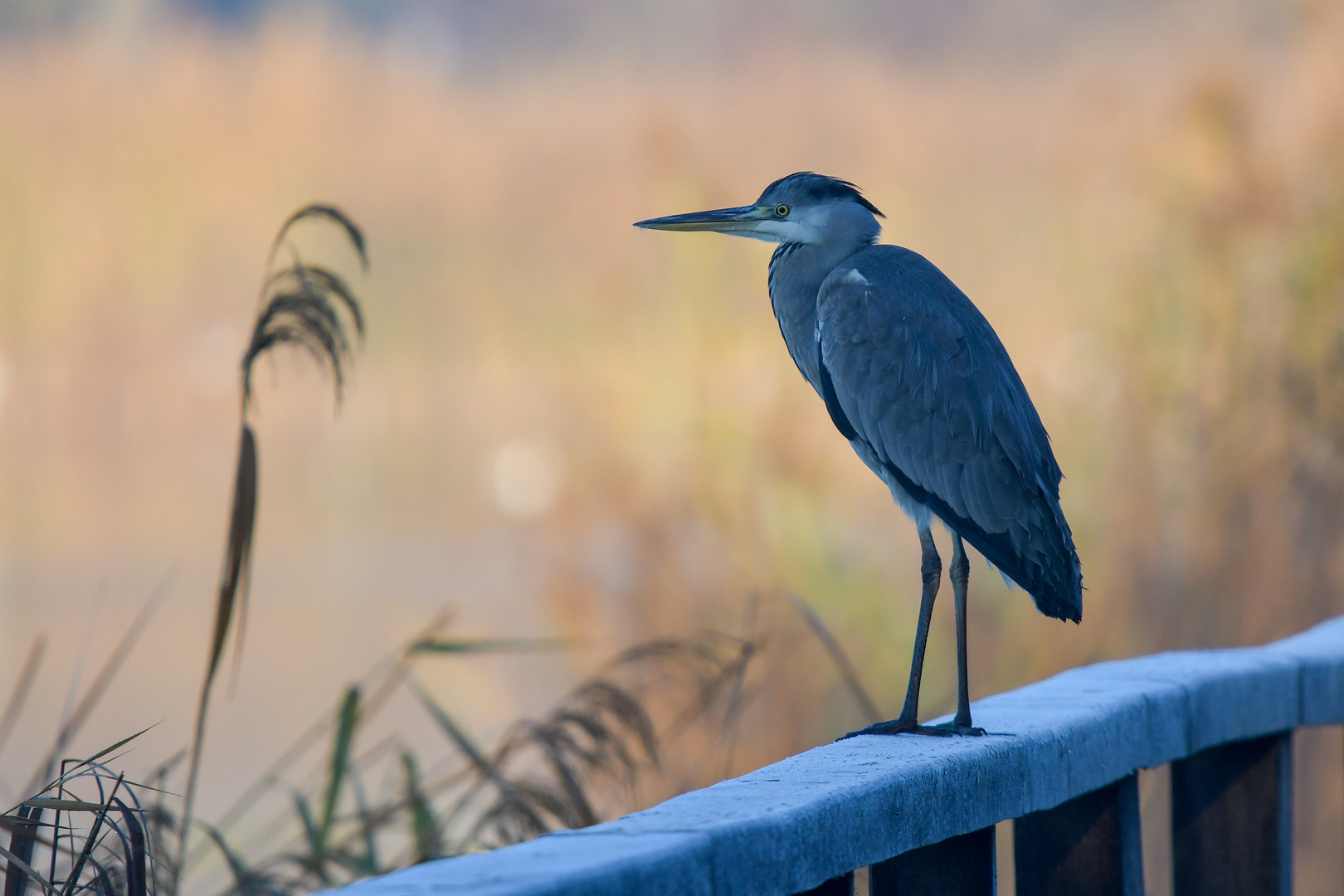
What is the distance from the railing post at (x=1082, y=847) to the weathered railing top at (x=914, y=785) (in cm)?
6

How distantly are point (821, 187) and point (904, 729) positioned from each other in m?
1.21

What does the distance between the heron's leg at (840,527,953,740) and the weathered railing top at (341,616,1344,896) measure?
111 mm

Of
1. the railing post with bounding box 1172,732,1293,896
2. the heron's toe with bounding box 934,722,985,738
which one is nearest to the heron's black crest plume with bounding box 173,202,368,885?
the heron's toe with bounding box 934,722,985,738

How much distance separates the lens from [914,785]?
134 cm

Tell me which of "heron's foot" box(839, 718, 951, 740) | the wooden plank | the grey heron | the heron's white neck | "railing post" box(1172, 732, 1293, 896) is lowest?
"railing post" box(1172, 732, 1293, 896)

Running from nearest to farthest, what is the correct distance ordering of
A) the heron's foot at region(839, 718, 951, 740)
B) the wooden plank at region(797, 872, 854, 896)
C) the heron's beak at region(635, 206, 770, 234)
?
1. the wooden plank at region(797, 872, 854, 896)
2. the heron's foot at region(839, 718, 951, 740)
3. the heron's beak at region(635, 206, 770, 234)

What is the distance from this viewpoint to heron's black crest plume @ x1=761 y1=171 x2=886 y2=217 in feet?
9.00

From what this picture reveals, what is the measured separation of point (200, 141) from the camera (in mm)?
7016

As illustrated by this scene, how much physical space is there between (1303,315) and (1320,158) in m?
0.72

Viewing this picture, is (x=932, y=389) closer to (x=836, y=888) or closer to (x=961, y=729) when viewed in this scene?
(x=961, y=729)

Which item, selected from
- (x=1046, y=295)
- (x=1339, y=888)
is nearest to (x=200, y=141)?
(x=1046, y=295)

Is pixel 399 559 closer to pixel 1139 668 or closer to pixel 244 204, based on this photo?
pixel 244 204

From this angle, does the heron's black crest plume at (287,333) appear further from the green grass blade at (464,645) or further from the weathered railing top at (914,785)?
the weathered railing top at (914,785)

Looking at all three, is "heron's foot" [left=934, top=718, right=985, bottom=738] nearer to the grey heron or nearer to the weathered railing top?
the weathered railing top
